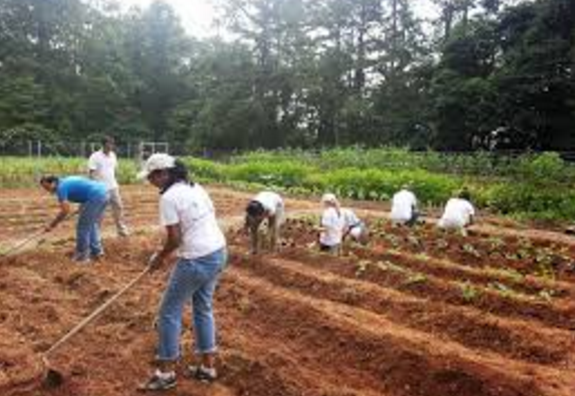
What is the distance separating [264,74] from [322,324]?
1377 inches

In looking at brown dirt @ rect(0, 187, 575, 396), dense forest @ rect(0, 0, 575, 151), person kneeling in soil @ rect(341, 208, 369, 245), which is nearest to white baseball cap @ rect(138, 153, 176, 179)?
brown dirt @ rect(0, 187, 575, 396)

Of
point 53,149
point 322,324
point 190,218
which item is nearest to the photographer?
point 190,218

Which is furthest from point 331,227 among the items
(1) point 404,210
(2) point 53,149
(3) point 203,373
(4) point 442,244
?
(2) point 53,149

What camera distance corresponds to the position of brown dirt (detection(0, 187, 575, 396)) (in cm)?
578

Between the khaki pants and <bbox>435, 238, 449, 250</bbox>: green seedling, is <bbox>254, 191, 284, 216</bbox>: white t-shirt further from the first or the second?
<bbox>435, 238, 449, 250</bbox>: green seedling

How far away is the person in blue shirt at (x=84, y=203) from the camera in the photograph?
9039 mm

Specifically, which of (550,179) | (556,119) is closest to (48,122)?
(556,119)

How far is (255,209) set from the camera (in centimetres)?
975

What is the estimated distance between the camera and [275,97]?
4209 cm

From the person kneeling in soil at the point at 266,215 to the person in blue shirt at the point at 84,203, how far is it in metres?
1.81

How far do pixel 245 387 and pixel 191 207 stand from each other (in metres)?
1.36

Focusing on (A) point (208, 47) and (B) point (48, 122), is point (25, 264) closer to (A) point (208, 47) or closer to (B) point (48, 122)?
(B) point (48, 122)

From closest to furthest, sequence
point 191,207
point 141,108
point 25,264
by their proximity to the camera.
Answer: point 191,207 < point 25,264 < point 141,108

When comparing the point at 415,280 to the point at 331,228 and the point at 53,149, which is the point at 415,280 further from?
the point at 53,149
